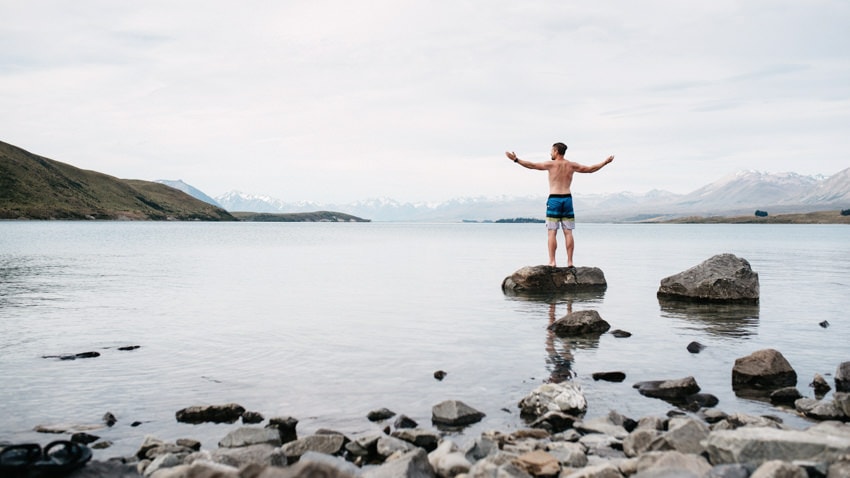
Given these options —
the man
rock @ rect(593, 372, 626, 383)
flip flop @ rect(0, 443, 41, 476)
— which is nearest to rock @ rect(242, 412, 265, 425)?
flip flop @ rect(0, 443, 41, 476)

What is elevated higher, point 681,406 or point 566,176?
point 566,176

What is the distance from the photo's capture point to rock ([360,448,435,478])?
6652 millimetres

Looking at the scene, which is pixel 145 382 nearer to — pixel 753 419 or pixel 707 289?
pixel 753 419

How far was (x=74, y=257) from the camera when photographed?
47.2 m

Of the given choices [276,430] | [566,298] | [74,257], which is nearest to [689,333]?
[566,298]

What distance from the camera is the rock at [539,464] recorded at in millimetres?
7141

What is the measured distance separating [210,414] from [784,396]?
9.05 m

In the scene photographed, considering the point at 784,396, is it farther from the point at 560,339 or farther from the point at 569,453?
the point at 560,339

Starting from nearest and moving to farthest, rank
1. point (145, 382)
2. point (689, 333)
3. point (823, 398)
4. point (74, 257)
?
point (823, 398) → point (145, 382) → point (689, 333) → point (74, 257)

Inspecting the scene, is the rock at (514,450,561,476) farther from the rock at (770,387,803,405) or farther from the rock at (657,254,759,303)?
the rock at (657,254,759,303)

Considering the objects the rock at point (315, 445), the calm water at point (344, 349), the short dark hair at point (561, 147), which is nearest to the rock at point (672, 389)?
the calm water at point (344, 349)

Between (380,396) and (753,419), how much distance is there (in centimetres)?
564

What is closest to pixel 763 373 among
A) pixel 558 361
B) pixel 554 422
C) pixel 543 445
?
pixel 558 361

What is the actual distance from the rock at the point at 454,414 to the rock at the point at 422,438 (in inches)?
32.9
